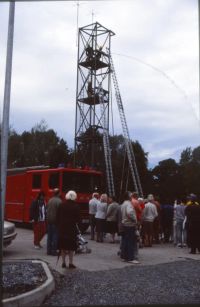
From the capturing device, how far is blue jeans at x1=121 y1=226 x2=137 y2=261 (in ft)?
40.3

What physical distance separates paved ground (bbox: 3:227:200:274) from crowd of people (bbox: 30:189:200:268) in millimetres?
327

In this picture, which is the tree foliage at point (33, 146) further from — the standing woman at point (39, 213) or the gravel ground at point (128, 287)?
the gravel ground at point (128, 287)

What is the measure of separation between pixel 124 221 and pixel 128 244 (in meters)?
0.65

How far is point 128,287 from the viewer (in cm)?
880

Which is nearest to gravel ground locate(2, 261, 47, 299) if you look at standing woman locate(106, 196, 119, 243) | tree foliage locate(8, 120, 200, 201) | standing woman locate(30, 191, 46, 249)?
standing woman locate(30, 191, 46, 249)

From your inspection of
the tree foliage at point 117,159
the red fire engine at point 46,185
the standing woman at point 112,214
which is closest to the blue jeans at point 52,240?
the standing woman at point 112,214

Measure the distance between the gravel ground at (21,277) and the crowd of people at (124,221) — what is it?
2.69 ft

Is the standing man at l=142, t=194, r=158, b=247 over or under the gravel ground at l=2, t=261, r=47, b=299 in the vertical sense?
over

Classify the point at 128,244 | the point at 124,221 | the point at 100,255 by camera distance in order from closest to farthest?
1. the point at 124,221
2. the point at 128,244
3. the point at 100,255

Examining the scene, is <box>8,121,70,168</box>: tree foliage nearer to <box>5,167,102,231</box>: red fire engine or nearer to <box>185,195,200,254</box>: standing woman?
<box>5,167,102,231</box>: red fire engine

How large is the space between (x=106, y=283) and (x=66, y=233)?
1729mm

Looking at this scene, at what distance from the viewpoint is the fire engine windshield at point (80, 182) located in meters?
19.3

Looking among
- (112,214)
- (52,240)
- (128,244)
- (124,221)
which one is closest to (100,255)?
(128,244)

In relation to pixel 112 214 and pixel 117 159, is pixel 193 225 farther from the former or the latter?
pixel 117 159
